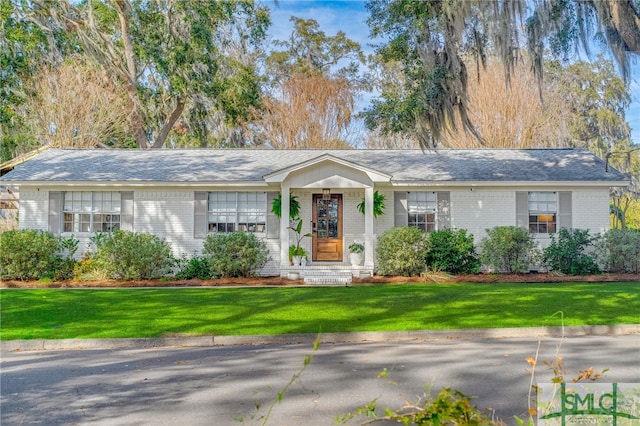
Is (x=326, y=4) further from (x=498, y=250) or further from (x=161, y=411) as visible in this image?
(x=161, y=411)

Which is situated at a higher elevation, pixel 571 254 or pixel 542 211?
pixel 542 211

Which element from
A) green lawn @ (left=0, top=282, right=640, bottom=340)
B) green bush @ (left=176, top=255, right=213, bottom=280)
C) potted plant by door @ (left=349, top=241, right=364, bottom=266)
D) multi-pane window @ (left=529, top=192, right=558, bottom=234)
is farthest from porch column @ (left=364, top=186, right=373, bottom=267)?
multi-pane window @ (left=529, top=192, right=558, bottom=234)

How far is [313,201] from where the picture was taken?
17.8 m

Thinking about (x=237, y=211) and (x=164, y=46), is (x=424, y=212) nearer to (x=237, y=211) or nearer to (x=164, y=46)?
(x=237, y=211)

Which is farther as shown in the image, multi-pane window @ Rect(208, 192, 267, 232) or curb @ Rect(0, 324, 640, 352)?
multi-pane window @ Rect(208, 192, 267, 232)

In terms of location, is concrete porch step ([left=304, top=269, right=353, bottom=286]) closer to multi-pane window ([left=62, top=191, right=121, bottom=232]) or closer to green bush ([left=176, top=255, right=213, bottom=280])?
green bush ([left=176, top=255, right=213, bottom=280])

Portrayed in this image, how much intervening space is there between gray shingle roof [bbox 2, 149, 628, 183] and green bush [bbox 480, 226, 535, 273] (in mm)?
1915

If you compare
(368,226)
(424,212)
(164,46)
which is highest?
(164,46)

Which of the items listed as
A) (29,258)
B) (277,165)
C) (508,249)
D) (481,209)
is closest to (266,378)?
(508,249)

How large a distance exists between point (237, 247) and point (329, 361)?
385 inches

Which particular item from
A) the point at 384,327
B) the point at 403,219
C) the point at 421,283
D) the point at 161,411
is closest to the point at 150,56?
the point at 403,219

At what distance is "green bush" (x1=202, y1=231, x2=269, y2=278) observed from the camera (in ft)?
52.3

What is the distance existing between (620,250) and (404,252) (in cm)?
699

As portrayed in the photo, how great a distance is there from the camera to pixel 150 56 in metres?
20.9
